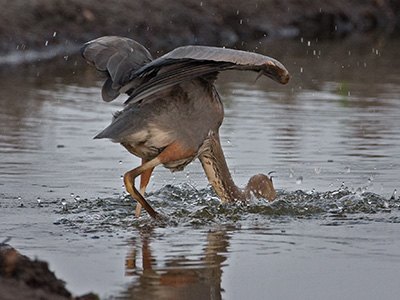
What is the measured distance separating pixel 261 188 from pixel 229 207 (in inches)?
13.7

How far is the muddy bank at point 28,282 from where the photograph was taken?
4.52 metres

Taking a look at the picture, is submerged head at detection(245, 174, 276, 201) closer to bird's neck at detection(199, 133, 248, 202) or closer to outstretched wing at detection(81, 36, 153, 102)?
bird's neck at detection(199, 133, 248, 202)

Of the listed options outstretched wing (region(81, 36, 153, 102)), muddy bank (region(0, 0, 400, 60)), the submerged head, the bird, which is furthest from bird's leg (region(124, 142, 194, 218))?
muddy bank (region(0, 0, 400, 60))

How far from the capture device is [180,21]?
20.8m

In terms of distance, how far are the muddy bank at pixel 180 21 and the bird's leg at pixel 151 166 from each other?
10.6 m

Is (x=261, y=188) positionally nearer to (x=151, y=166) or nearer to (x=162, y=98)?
(x=151, y=166)

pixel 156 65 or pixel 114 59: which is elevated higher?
pixel 114 59

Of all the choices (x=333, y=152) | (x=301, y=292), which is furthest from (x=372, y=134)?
(x=301, y=292)

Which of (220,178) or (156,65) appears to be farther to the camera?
(220,178)

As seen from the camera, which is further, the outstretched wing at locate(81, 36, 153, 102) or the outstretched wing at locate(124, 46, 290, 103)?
the outstretched wing at locate(81, 36, 153, 102)

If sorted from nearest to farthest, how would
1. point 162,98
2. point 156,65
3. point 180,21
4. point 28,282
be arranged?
point 28,282 → point 156,65 → point 162,98 → point 180,21

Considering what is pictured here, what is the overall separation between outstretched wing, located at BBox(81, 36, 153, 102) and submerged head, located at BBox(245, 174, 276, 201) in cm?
146

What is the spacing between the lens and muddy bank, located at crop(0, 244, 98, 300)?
4.52 meters

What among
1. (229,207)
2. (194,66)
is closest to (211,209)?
(229,207)
